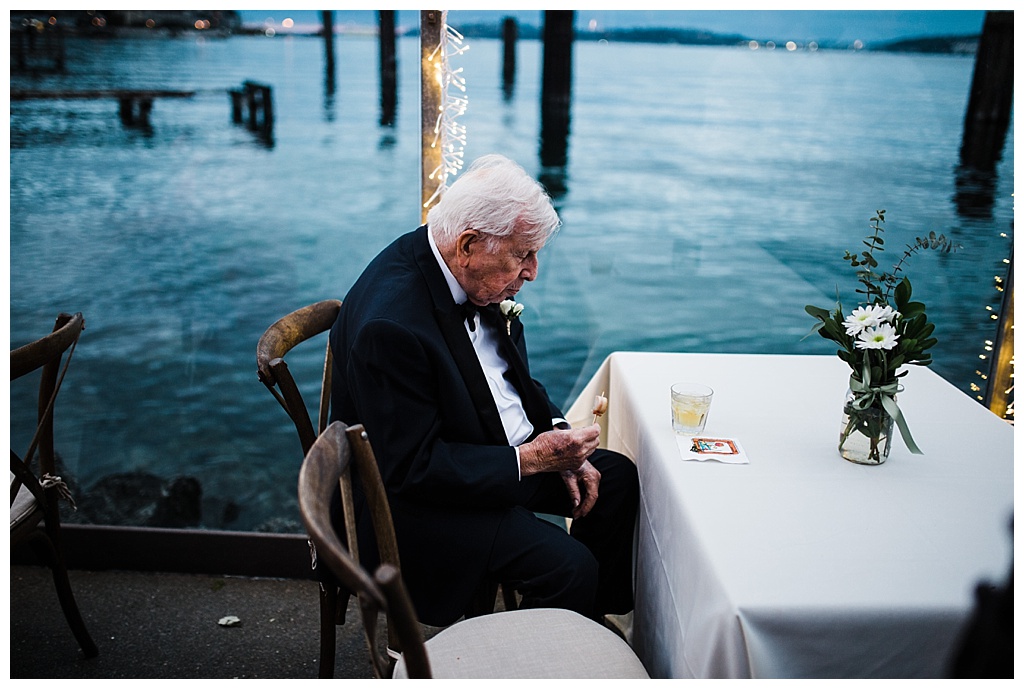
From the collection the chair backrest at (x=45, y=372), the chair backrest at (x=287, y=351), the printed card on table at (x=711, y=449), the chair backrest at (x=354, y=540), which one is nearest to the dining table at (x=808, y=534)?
the printed card on table at (x=711, y=449)

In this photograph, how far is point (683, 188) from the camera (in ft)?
8.66

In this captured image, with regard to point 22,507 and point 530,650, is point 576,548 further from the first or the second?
point 22,507

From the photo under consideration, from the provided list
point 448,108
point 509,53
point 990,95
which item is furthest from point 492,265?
point 990,95

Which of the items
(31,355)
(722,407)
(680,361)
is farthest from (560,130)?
(31,355)

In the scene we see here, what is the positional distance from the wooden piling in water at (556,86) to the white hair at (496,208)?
858mm

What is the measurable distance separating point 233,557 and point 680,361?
5.09ft

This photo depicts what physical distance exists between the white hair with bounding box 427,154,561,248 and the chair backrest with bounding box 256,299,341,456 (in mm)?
434

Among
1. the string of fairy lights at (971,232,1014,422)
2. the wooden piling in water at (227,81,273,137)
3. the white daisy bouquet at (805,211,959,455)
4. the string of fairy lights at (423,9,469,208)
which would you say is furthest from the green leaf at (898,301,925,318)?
the wooden piling in water at (227,81,273,137)

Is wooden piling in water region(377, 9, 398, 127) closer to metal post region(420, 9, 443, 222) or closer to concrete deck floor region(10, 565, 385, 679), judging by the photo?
metal post region(420, 9, 443, 222)

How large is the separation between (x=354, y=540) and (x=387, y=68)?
165 cm

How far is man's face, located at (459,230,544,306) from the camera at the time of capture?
1.72 meters

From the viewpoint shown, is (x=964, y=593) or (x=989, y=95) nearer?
(x=964, y=593)

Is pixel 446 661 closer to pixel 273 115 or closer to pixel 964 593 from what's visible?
pixel 964 593

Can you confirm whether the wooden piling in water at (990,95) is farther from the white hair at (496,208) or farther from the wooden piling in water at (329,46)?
the wooden piling in water at (329,46)
